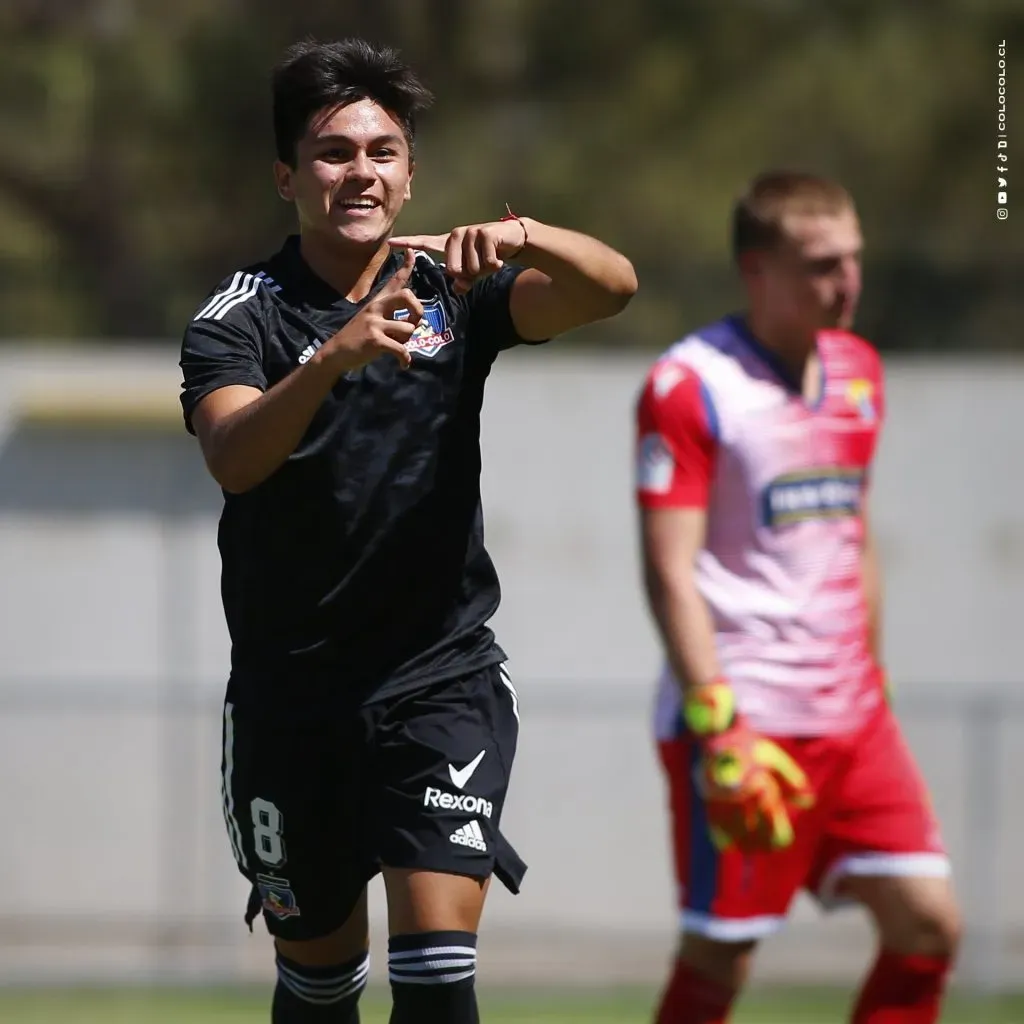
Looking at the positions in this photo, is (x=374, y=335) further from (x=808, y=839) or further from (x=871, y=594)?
(x=871, y=594)

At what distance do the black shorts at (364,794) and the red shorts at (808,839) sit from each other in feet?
3.05

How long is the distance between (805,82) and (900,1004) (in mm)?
10534

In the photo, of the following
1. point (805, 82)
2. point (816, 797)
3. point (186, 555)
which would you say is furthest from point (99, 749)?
point (805, 82)

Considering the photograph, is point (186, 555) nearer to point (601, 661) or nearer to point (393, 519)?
point (601, 661)

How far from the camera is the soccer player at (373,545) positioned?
351cm

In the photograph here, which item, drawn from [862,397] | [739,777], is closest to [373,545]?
[739,777]

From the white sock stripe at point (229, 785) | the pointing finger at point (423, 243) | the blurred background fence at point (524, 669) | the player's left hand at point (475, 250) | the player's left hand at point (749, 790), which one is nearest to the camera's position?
the player's left hand at point (475, 250)

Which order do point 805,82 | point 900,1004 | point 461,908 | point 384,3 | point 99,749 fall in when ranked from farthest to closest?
point 805,82
point 384,3
point 99,749
point 900,1004
point 461,908

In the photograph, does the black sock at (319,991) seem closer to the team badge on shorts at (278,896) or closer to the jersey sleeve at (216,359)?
the team badge on shorts at (278,896)

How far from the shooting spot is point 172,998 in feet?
26.3

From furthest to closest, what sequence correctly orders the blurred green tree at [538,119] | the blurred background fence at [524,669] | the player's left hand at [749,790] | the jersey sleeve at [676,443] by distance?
the blurred green tree at [538,119]
the blurred background fence at [524,669]
the jersey sleeve at [676,443]
the player's left hand at [749,790]

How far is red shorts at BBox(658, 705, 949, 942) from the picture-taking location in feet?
14.9

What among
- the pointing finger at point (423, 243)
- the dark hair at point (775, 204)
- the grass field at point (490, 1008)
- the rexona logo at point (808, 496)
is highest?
the dark hair at point (775, 204)

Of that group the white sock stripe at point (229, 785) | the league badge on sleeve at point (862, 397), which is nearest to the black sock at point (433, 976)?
the white sock stripe at point (229, 785)
